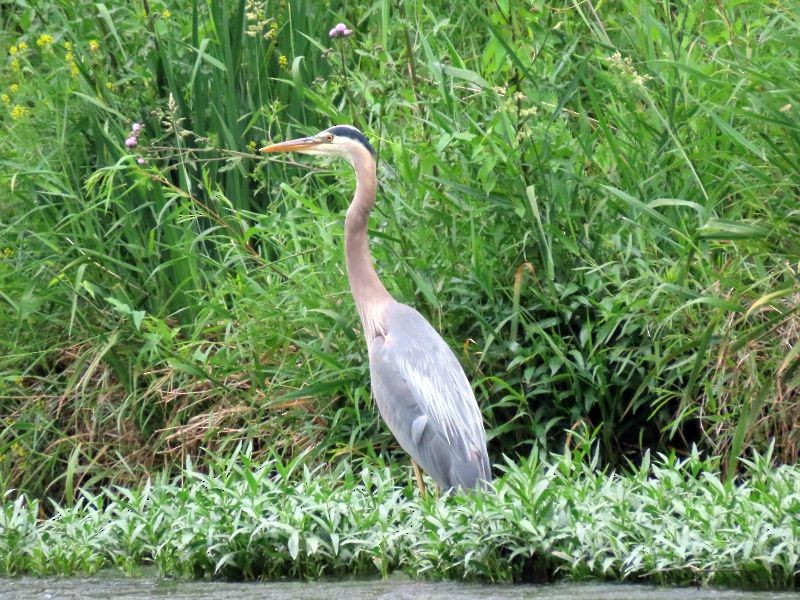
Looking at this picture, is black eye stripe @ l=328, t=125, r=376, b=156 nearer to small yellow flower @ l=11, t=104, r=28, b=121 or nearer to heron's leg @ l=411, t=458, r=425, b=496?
heron's leg @ l=411, t=458, r=425, b=496

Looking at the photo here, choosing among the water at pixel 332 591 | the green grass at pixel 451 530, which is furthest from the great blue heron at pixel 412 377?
the water at pixel 332 591

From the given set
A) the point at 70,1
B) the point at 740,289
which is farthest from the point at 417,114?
the point at 70,1

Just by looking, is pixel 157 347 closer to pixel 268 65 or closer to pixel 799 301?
pixel 268 65

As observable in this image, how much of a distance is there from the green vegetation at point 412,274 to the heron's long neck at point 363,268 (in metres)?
0.22

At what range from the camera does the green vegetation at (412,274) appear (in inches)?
171

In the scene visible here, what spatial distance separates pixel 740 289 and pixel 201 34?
10.5ft

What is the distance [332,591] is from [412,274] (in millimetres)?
1677

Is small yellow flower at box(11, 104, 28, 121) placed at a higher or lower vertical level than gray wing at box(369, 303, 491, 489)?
higher

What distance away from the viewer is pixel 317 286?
18.9 feet

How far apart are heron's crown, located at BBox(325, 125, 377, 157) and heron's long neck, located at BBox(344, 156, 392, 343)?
8cm

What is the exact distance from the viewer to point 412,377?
493 centimetres

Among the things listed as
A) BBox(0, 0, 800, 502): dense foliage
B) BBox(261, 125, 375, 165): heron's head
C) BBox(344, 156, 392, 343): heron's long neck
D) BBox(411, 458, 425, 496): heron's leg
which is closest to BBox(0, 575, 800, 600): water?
BBox(411, 458, 425, 496): heron's leg

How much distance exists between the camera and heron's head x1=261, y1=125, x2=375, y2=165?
5.39 meters

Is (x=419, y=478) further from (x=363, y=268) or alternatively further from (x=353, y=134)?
(x=353, y=134)
